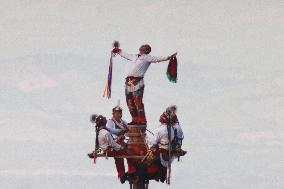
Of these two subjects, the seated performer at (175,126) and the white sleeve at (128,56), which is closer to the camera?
the seated performer at (175,126)

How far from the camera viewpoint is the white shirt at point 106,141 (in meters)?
69.1

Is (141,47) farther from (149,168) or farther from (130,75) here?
(149,168)

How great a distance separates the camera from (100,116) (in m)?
68.9

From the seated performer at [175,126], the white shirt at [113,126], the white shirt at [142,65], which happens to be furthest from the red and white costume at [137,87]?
the seated performer at [175,126]

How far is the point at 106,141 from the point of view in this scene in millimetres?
69125

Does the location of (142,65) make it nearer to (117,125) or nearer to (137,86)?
(137,86)

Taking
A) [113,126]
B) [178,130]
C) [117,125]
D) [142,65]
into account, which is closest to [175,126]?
[178,130]

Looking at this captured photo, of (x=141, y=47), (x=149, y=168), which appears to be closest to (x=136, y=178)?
(x=149, y=168)

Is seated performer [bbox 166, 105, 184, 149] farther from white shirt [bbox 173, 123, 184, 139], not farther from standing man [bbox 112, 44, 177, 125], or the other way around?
standing man [bbox 112, 44, 177, 125]

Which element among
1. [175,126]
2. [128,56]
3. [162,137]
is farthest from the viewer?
[128,56]

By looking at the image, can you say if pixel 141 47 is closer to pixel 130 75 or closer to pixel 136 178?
pixel 130 75

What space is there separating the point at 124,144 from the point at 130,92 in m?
2.47

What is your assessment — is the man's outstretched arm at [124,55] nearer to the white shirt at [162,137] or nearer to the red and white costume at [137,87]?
the red and white costume at [137,87]

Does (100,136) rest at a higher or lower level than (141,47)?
lower
